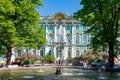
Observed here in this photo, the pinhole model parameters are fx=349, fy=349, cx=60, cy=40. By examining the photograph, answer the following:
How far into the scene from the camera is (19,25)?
158 ft

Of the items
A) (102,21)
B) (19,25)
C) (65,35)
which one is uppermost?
(65,35)

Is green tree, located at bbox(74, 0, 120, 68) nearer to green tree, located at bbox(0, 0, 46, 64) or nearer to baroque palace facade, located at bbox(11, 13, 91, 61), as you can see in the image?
green tree, located at bbox(0, 0, 46, 64)

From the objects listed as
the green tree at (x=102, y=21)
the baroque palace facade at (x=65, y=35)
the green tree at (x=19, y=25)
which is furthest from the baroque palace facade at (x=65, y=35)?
the green tree at (x=102, y=21)

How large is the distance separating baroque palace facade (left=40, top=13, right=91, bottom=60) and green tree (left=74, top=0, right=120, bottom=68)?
162 feet

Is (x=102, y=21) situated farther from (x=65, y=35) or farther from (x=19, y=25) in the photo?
(x=65, y=35)

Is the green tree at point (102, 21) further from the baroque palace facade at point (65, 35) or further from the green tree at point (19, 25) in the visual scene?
the baroque palace facade at point (65, 35)

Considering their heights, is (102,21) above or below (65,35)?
below

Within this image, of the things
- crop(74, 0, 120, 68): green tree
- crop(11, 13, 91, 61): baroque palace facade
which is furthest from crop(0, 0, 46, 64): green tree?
crop(11, 13, 91, 61): baroque palace facade

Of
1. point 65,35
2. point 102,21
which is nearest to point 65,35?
point 65,35

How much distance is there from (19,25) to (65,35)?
45.9 meters

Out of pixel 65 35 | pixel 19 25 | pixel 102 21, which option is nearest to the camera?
pixel 102 21

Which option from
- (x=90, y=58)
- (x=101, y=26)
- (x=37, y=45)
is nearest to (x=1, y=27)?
(x=37, y=45)

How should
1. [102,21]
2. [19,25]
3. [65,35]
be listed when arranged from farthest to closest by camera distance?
[65,35]
[19,25]
[102,21]

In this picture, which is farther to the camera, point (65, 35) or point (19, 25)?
point (65, 35)
